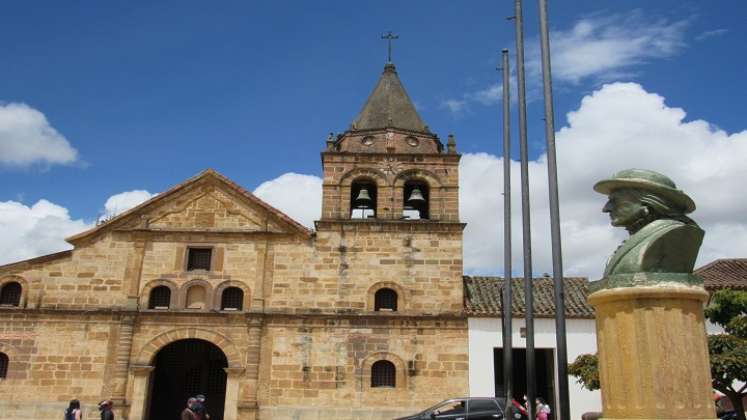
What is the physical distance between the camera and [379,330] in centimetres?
2014

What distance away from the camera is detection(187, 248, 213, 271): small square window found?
21.0 metres

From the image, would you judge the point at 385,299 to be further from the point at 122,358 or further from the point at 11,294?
the point at 11,294

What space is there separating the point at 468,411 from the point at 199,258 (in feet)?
32.8

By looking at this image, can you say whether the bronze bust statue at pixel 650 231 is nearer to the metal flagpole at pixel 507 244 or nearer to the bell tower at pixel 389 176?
the metal flagpole at pixel 507 244

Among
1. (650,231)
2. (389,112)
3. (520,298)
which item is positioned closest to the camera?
(650,231)

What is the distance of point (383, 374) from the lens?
1995 cm

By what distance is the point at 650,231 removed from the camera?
4.80 metres

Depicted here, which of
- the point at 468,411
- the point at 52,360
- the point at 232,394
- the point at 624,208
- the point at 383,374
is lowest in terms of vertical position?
the point at 468,411

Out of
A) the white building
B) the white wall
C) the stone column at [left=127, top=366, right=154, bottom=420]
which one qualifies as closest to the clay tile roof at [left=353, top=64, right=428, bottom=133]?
the white building

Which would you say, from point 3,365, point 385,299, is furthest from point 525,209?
point 3,365

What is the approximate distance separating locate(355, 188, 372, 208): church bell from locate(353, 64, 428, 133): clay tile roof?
8.28 ft

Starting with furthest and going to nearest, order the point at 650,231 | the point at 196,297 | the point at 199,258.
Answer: the point at 199,258 < the point at 196,297 < the point at 650,231

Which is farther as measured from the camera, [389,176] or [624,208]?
Answer: [389,176]

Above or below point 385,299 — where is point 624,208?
below
